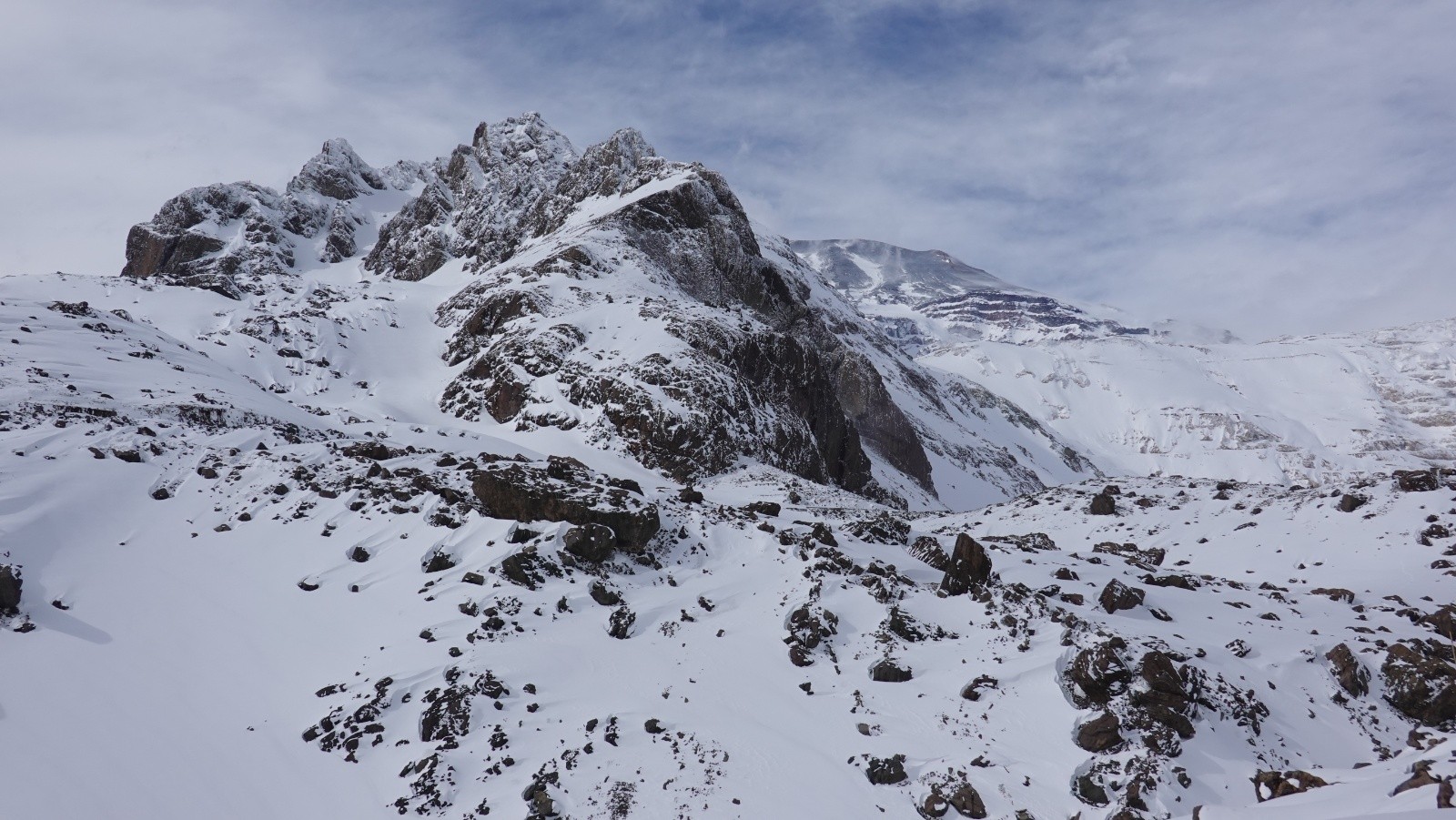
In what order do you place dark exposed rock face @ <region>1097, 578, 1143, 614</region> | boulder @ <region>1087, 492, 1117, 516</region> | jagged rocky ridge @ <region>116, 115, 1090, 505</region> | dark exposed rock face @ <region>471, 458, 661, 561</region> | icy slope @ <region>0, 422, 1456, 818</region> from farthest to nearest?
jagged rocky ridge @ <region>116, 115, 1090, 505</region>, boulder @ <region>1087, 492, 1117, 516</region>, dark exposed rock face @ <region>471, 458, 661, 561</region>, dark exposed rock face @ <region>1097, 578, 1143, 614</region>, icy slope @ <region>0, 422, 1456, 818</region>

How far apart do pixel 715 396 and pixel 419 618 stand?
2794 centimetres

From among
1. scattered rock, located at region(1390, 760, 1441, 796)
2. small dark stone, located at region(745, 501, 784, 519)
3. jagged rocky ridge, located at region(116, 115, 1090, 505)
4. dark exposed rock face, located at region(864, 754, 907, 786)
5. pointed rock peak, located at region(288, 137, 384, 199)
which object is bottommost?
dark exposed rock face, located at region(864, 754, 907, 786)

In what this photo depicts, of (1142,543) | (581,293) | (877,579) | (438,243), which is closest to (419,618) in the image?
(877,579)

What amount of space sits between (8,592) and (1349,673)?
85.7 feet

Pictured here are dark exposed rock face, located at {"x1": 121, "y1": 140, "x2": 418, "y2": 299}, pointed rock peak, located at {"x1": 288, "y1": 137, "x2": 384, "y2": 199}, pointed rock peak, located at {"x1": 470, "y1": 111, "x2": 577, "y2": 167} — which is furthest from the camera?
pointed rock peak, located at {"x1": 288, "y1": 137, "x2": 384, "y2": 199}

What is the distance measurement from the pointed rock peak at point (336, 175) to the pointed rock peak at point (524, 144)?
28428 mm

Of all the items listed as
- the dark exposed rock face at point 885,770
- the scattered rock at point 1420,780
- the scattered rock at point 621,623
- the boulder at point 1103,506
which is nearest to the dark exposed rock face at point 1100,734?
the dark exposed rock face at point 885,770

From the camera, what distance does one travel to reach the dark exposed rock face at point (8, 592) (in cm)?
1200

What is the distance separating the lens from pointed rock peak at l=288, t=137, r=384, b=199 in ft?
375

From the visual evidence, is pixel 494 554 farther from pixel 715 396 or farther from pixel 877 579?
pixel 715 396

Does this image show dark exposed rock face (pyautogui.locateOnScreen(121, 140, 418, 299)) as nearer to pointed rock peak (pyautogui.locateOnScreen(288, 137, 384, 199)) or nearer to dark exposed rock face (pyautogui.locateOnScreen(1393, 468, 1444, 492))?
pointed rock peak (pyautogui.locateOnScreen(288, 137, 384, 199))

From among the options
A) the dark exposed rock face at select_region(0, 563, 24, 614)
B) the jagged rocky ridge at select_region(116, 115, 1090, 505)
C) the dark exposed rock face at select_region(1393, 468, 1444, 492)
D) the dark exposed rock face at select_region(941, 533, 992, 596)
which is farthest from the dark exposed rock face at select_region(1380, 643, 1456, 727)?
the jagged rocky ridge at select_region(116, 115, 1090, 505)

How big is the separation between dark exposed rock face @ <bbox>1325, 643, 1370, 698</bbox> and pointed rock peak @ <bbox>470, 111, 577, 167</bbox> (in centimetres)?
10039

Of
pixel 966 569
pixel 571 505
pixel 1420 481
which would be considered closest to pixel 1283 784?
pixel 966 569
